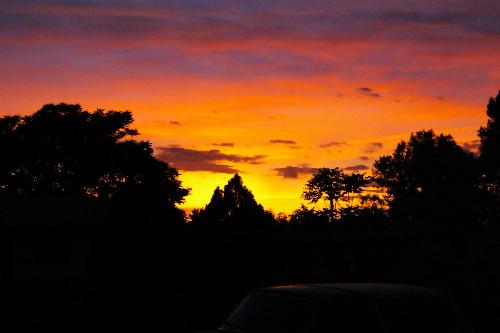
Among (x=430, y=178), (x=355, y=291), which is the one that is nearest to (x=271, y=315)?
(x=355, y=291)

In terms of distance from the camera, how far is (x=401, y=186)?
92.6m

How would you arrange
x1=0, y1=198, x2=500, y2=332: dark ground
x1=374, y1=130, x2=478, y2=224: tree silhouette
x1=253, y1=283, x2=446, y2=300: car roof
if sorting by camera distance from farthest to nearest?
x1=374, y1=130, x2=478, y2=224: tree silhouette → x1=0, y1=198, x2=500, y2=332: dark ground → x1=253, y1=283, x2=446, y2=300: car roof

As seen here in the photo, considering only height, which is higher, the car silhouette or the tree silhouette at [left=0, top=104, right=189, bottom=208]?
the tree silhouette at [left=0, top=104, right=189, bottom=208]

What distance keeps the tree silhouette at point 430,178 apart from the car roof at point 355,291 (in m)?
73.6

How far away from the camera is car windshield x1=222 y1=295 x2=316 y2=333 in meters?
6.98

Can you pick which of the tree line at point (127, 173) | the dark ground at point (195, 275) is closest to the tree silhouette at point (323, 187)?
the tree line at point (127, 173)

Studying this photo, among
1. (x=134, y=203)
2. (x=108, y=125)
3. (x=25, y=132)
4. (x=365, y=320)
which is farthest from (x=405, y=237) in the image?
(x=365, y=320)

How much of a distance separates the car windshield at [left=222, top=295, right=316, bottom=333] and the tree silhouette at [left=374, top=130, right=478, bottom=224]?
244 ft

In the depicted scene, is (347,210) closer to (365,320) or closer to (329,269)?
(329,269)

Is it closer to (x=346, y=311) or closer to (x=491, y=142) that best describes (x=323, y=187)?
(x=491, y=142)

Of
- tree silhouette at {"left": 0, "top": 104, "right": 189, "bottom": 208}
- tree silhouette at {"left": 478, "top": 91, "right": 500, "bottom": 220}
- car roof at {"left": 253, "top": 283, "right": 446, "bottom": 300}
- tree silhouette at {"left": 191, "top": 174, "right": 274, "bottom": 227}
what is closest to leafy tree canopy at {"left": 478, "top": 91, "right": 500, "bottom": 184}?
tree silhouette at {"left": 478, "top": 91, "right": 500, "bottom": 220}

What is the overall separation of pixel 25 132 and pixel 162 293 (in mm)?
41138

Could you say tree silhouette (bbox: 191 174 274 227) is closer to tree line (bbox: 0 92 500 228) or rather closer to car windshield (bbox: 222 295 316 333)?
tree line (bbox: 0 92 500 228)

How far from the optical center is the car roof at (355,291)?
7305 mm
